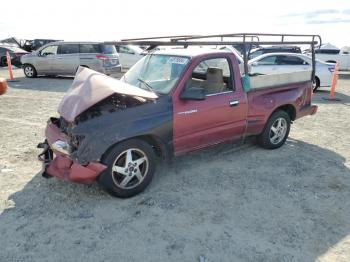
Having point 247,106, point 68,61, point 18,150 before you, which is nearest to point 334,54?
point 68,61

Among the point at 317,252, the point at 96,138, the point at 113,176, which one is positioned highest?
the point at 96,138

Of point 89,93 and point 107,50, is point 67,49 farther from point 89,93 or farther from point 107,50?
point 89,93

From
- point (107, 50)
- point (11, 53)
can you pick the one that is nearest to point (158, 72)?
point (107, 50)

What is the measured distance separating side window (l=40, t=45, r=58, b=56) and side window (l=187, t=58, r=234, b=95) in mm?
11533

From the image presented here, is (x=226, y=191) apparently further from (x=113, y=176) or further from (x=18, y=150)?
(x=18, y=150)

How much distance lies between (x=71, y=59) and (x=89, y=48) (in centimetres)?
92

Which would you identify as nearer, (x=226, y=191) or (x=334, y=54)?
(x=226, y=191)

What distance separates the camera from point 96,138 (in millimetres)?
3824

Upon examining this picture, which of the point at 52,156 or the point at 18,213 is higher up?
the point at 52,156

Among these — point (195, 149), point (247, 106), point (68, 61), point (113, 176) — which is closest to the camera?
point (113, 176)

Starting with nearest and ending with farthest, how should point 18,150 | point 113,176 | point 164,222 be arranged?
point 164,222 → point 113,176 → point 18,150

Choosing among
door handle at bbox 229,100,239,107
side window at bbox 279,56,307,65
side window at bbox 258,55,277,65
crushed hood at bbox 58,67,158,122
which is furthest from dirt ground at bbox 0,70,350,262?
side window at bbox 279,56,307,65

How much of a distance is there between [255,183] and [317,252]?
1.49m

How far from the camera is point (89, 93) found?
410 cm
